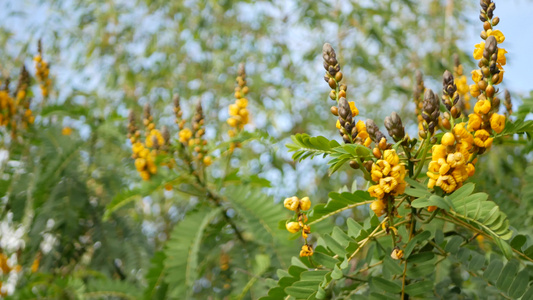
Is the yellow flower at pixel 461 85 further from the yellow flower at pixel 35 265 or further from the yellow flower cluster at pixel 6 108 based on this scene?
the yellow flower at pixel 35 265

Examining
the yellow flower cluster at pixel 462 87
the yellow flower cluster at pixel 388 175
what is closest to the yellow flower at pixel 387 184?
the yellow flower cluster at pixel 388 175

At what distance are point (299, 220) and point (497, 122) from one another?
1.27 ft

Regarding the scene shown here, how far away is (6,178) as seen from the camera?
2.25 m

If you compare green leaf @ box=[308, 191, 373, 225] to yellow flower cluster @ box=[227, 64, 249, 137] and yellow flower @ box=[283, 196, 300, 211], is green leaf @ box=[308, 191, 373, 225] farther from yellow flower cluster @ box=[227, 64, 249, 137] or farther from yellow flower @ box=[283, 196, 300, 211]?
yellow flower cluster @ box=[227, 64, 249, 137]

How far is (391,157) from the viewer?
83 centimetres

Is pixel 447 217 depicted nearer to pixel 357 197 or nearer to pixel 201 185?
pixel 357 197

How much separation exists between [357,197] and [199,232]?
78cm

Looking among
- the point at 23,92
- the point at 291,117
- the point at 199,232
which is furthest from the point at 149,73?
the point at 199,232

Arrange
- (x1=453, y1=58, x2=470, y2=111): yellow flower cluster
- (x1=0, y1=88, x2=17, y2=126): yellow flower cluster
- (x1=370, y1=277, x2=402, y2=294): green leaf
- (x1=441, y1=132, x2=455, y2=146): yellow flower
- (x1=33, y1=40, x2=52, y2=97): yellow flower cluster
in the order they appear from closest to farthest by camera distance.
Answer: (x1=441, y1=132, x2=455, y2=146): yellow flower
(x1=370, y1=277, x2=402, y2=294): green leaf
(x1=453, y1=58, x2=470, y2=111): yellow flower cluster
(x1=0, y1=88, x2=17, y2=126): yellow flower cluster
(x1=33, y1=40, x2=52, y2=97): yellow flower cluster

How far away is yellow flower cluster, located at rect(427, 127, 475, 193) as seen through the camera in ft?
2.70

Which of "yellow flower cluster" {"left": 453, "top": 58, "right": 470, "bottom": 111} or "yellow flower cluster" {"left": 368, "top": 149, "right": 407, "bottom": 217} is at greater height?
"yellow flower cluster" {"left": 368, "top": 149, "right": 407, "bottom": 217}

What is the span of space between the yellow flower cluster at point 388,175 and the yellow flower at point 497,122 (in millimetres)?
169

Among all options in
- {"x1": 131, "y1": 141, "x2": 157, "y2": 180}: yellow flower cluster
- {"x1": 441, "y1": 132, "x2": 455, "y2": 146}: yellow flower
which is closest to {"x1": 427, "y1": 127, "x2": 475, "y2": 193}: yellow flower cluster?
{"x1": 441, "y1": 132, "x2": 455, "y2": 146}: yellow flower

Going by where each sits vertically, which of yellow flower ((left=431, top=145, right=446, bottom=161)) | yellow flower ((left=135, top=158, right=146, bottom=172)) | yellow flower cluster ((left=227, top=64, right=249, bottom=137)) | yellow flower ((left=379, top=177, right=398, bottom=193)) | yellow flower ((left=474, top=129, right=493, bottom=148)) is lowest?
yellow flower ((left=135, top=158, right=146, bottom=172))
